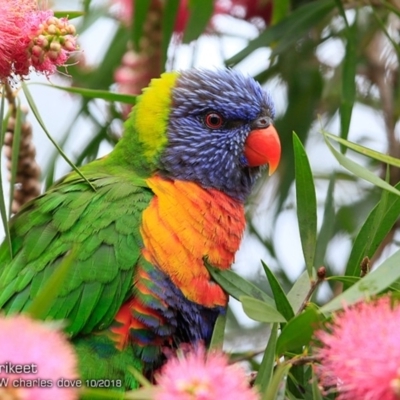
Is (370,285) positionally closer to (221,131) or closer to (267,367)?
(267,367)

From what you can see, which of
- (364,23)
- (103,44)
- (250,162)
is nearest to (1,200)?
(250,162)

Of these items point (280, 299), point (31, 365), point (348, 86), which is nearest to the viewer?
point (31, 365)

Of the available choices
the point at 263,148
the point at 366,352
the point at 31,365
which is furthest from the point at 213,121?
the point at 31,365

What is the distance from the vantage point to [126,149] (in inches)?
80.4

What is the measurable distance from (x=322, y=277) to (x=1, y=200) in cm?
63

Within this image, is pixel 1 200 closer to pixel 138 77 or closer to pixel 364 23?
pixel 138 77

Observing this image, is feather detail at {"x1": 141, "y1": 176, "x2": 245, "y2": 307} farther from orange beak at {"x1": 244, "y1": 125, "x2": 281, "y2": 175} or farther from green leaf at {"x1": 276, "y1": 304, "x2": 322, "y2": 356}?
green leaf at {"x1": 276, "y1": 304, "x2": 322, "y2": 356}

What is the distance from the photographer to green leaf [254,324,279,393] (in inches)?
49.3

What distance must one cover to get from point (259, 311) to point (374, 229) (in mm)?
339

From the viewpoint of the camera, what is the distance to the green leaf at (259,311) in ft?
4.04

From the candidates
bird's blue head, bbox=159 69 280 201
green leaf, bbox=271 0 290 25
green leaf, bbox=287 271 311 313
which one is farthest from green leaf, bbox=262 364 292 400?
green leaf, bbox=271 0 290 25

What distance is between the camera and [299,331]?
48.6 inches

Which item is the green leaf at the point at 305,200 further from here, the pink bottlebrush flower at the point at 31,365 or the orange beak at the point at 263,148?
the pink bottlebrush flower at the point at 31,365

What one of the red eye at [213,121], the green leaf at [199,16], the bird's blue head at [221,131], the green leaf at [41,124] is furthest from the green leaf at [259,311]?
the green leaf at [199,16]
